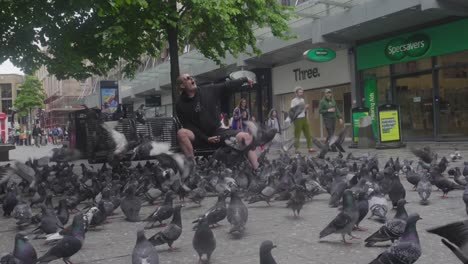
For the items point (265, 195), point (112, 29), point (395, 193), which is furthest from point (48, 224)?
point (112, 29)

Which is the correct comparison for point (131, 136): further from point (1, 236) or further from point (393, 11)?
point (393, 11)

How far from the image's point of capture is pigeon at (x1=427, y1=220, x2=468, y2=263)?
6.75ft

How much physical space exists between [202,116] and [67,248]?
4644mm

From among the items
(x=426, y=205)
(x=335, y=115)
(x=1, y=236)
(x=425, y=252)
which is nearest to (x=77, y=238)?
(x=1, y=236)

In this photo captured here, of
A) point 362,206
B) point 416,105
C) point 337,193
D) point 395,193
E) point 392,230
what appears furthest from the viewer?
point 416,105

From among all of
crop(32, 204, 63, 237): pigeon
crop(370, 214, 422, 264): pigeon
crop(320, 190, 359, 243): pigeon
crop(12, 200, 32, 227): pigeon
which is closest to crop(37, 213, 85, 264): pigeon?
crop(32, 204, 63, 237): pigeon

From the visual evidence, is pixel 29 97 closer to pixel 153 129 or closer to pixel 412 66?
pixel 412 66

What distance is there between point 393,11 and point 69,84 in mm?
75470

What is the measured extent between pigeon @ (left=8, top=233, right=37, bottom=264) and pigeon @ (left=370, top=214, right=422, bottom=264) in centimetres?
226

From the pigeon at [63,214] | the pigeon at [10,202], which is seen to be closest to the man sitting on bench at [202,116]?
the pigeon at [10,202]

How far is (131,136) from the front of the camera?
9789 mm

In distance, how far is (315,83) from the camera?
23906 millimetres

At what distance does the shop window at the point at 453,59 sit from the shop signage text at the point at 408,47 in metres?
0.62

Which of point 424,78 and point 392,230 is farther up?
point 424,78
